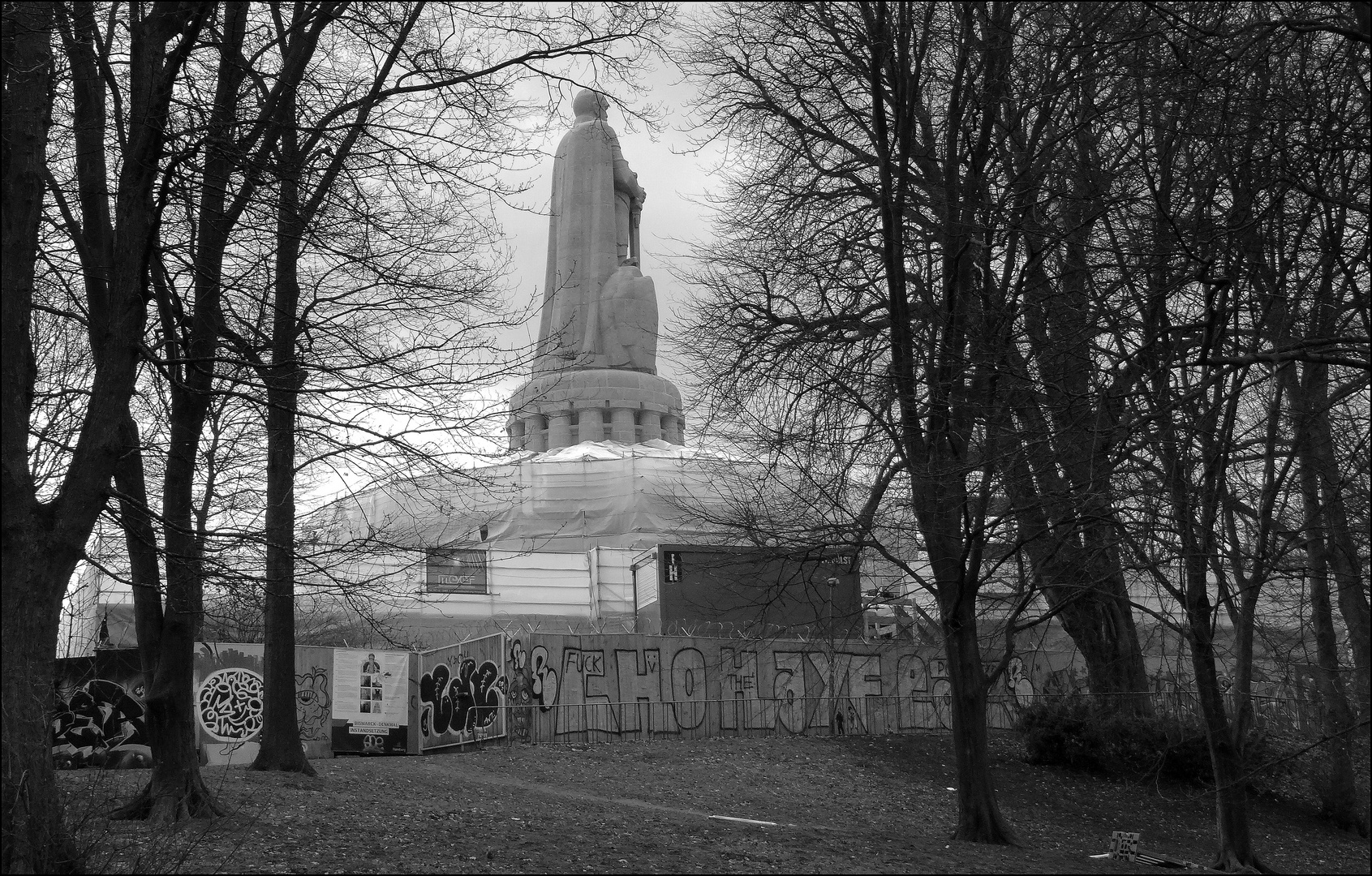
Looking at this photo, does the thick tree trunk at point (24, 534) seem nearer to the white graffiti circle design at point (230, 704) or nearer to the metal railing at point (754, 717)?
the white graffiti circle design at point (230, 704)

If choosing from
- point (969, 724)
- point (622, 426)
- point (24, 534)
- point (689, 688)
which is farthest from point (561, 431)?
point (24, 534)

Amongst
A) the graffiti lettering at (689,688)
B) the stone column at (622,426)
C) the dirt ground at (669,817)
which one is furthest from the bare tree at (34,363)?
the stone column at (622,426)

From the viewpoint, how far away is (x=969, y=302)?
506 inches

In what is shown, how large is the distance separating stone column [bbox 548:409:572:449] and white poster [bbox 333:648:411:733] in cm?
2476

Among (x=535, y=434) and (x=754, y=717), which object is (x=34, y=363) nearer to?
(x=754, y=717)

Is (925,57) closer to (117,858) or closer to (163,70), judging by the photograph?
(163,70)

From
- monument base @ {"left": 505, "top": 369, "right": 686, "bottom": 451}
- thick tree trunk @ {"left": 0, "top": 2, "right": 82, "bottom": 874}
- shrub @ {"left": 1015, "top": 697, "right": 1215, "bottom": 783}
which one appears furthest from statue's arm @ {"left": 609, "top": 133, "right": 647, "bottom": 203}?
thick tree trunk @ {"left": 0, "top": 2, "right": 82, "bottom": 874}

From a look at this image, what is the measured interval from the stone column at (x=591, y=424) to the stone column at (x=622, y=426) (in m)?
0.40

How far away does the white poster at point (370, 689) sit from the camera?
1938 cm

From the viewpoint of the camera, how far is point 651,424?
1770 inches

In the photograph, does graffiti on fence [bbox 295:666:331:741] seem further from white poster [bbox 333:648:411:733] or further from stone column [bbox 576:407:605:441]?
stone column [bbox 576:407:605:441]

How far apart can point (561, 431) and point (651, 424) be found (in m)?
3.22

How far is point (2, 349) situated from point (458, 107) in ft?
14.2

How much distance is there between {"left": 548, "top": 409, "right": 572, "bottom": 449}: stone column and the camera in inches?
1752
